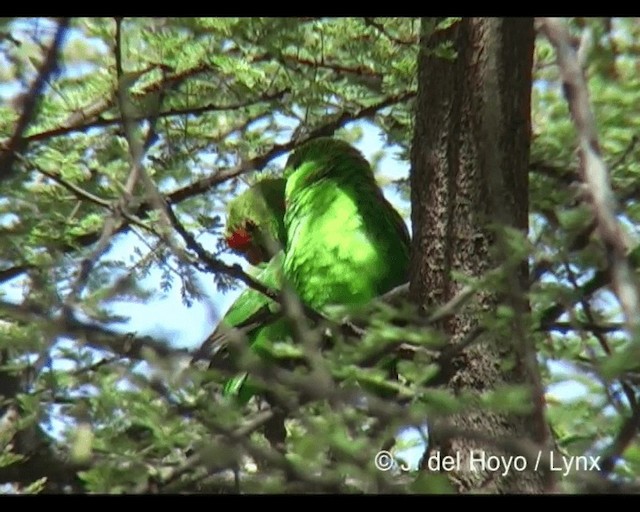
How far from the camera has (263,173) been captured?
174 centimetres

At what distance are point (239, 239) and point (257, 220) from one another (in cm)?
4

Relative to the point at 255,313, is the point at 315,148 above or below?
above

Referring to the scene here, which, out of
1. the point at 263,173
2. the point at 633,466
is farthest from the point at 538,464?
the point at 263,173

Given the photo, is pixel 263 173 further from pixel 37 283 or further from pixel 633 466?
pixel 633 466

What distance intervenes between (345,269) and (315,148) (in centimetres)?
25

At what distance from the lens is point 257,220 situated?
1.64 m

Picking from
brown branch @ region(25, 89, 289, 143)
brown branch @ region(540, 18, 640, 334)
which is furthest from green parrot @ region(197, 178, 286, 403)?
brown branch @ region(540, 18, 640, 334)

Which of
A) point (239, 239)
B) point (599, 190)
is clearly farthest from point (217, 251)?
point (599, 190)

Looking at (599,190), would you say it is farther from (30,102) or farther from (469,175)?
(30,102)

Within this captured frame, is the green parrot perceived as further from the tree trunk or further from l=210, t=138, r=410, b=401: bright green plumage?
the tree trunk
